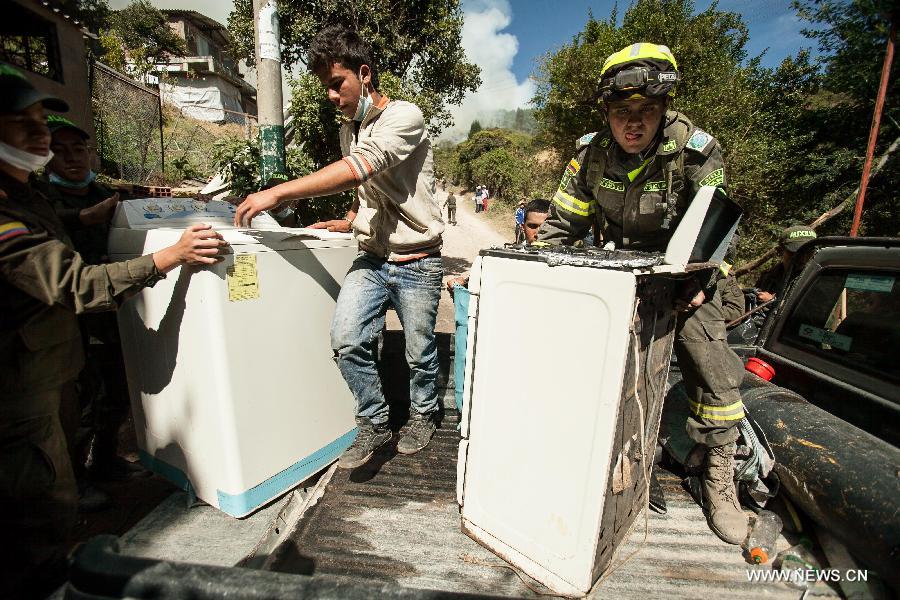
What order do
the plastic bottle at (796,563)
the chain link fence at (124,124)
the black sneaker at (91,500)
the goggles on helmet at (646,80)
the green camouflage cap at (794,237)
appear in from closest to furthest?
the plastic bottle at (796,563) < the goggles on helmet at (646,80) < the black sneaker at (91,500) < the green camouflage cap at (794,237) < the chain link fence at (124,124)

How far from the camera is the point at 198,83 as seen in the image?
2720cm

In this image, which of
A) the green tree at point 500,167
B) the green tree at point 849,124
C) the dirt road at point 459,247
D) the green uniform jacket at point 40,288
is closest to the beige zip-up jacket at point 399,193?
the green uniform jacket at point 40,288

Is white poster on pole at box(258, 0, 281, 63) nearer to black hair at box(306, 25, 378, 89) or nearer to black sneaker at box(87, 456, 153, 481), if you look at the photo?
black hair at box(306, 25, 378, 89)

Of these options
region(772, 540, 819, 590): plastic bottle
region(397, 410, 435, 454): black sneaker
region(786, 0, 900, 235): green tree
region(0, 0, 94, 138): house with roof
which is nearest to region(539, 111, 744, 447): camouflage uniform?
region(772, 540, 819, 590): plastic bottle

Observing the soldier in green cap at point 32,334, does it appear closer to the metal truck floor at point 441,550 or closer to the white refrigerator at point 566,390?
the metal truck floor at point 441,550

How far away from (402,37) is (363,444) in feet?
27.0

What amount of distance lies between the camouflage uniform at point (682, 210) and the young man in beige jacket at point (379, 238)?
2.94 ft

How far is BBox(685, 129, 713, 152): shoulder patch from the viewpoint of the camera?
6.08ft

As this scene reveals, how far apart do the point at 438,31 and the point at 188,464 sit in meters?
8.84

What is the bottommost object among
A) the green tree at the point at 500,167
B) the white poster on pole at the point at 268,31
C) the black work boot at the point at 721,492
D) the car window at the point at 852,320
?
the black work boot at the point at 721,492

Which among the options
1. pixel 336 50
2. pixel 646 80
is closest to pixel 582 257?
pixel 646 80

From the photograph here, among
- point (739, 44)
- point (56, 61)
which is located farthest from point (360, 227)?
point (739, 44)

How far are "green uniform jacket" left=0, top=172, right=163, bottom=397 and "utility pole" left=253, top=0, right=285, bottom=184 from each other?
72.7 inches

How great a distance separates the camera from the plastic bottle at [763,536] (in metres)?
1.68
